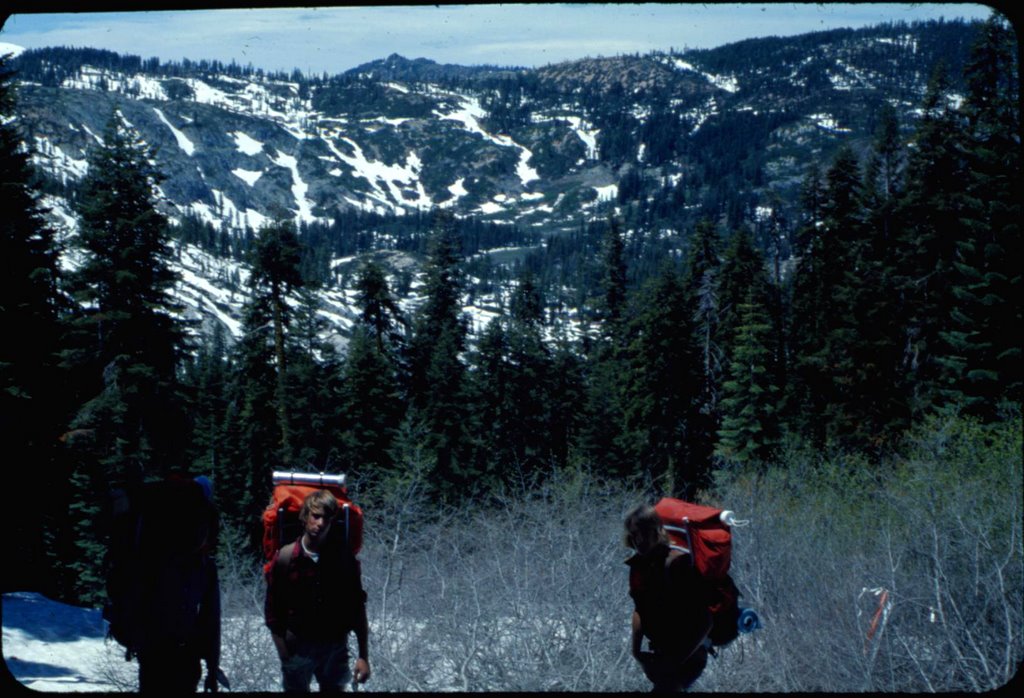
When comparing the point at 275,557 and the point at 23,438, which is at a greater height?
the point at 275,557

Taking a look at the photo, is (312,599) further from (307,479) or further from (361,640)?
(307,479)

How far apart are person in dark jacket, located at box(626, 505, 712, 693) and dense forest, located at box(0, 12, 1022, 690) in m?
7.63

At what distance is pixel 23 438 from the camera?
11.9m

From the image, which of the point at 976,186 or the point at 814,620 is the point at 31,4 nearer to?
the point at 814,620

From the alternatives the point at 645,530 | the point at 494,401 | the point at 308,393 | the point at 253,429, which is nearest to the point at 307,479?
the point at 645,530

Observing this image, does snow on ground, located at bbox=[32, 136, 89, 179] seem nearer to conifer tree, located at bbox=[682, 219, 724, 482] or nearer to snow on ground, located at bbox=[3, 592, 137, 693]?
snow on ground, located at bbox=[3, 592, 137, 693]

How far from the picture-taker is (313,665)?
173 inches

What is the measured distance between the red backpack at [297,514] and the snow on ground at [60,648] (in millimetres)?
2161

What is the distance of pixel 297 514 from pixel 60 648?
5.18 meters

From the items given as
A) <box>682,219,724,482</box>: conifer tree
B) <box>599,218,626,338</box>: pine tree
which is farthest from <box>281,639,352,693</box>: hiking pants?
<box>599,218,626,338</box>: pine tree

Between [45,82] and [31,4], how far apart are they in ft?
766

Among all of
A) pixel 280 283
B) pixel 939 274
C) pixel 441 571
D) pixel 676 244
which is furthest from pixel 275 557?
pixel 676 244

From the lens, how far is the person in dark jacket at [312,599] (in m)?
4.31

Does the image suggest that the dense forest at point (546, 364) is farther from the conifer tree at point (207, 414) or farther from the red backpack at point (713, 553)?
the red backpack at point (713, 553)
